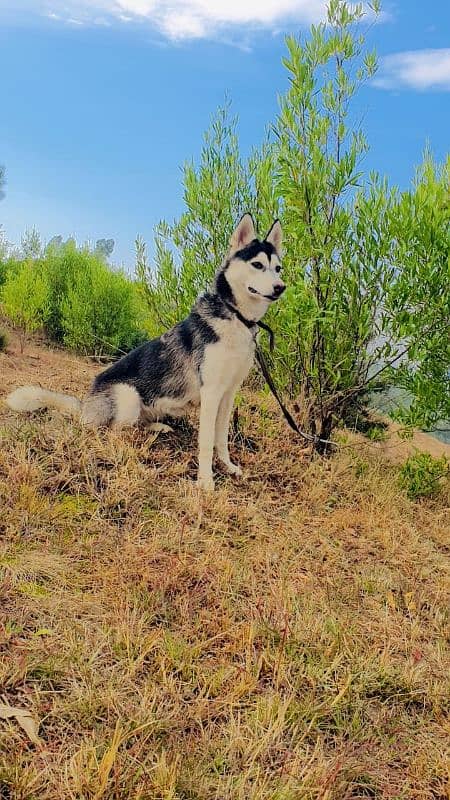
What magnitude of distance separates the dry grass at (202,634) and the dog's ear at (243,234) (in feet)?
6.77

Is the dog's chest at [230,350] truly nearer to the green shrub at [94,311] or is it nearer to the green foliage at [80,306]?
the green foliage at [80,306]

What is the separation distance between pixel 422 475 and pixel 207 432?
135 inches

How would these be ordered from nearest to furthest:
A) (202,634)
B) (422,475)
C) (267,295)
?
(202,634) < (267,295) < (422,475)

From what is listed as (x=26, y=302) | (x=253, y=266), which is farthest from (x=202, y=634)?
(x=26, y=302)

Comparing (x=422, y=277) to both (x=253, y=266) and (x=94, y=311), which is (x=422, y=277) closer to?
(x=253, y=266)

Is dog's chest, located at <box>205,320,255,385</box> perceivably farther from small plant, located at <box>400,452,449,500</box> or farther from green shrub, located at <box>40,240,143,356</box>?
green shrub, located at <box>40,240,143,356</box>

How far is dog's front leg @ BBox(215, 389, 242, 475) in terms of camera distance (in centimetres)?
574

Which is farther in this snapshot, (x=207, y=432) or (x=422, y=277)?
(x=422, y=277)

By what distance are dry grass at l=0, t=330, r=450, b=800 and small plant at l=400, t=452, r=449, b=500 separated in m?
1.42

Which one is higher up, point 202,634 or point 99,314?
point 99,314

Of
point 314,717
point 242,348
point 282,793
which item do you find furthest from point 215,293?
point 282,793

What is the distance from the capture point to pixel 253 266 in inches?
204

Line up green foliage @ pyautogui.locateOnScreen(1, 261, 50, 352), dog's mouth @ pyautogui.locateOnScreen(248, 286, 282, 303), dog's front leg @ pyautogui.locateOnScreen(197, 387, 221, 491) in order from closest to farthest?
dog's mouth @ pyautogui.locateOnScreen(248, 286, 282, 303), dog's front leg @ pyautogui.locateOnScreen(197, 387, 221, 491), green foliage @ pyautogui.locateOnScreen(1, 261, 50, 352)

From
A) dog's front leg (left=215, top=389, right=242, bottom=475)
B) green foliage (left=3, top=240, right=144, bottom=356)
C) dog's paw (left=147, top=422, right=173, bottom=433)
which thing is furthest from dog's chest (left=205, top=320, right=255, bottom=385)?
green foliage (left=3, top=240, right=144, bottom=356)
